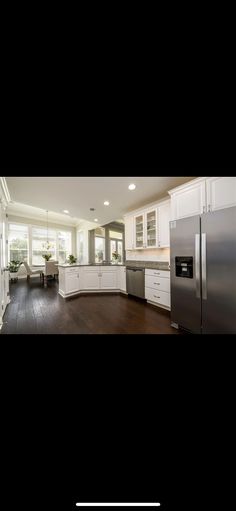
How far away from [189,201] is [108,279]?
320cm

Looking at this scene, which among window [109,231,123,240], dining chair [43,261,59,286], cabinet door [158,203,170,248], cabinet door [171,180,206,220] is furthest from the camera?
window [109,231,123,240]

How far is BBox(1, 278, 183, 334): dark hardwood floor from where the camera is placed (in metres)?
2.63

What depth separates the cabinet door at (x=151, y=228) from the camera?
3889mm

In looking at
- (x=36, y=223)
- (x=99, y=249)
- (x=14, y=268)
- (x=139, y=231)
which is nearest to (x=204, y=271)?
(x=139, y=231)

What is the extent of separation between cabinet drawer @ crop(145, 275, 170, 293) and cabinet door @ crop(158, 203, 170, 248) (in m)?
0.67

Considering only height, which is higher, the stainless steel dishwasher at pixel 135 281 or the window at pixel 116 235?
the window at pixel 116 235

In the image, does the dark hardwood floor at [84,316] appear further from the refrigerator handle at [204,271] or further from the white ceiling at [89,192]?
the white ceiling at [89,192]

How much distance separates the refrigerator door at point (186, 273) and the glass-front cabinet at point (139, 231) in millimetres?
1766

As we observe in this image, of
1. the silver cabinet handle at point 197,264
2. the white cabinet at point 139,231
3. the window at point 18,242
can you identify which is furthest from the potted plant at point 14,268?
the silver cabinet handle at point 197,264

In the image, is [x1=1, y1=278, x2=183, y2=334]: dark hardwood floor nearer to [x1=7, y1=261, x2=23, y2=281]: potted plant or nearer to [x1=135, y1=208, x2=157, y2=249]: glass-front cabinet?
[x1=135, y1=208, x2=157, y2=249]: glass-front cabinet

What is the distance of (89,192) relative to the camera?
3555 millimetres

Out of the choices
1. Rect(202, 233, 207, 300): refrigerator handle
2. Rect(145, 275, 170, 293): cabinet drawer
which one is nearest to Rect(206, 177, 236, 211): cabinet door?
Rect(202, 233, 207, 300): refrigerator handle
